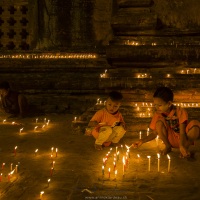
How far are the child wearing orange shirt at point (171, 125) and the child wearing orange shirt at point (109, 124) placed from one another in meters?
0.58

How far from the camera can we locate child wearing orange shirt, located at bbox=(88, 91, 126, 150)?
16.8 ft

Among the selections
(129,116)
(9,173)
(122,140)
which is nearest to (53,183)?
(9,173)

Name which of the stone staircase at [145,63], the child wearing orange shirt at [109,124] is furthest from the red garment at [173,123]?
the stone staircase at [145,63]

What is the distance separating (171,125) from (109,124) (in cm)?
90

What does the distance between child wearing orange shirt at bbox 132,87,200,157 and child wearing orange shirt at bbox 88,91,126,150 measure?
575 millimetres

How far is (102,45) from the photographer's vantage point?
427 inches

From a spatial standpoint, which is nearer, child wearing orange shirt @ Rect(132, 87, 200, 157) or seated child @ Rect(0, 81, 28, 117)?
child wearing orange shirt @ Rect(132, 87, 200, 157)

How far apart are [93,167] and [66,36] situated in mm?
7309

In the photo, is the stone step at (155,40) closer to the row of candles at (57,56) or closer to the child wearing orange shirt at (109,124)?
the row of candles at (57,56)

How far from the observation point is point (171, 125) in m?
4.86

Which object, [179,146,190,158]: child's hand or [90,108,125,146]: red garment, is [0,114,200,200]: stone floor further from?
[90,108,125,146]: red garment

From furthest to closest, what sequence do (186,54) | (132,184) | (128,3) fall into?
(128,3)
(186,54)
(132,184)

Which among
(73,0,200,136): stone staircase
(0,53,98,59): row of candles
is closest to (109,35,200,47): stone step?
(73,0,200,136): stone staircase

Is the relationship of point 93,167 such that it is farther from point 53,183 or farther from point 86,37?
point 86,37
